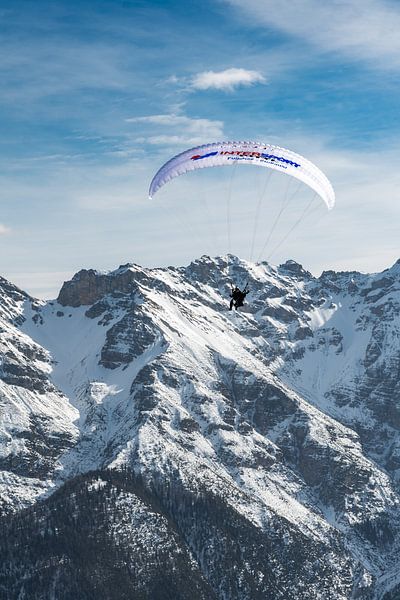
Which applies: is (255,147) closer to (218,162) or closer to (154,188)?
(218,162)

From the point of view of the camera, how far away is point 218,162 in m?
130

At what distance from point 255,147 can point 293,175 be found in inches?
266

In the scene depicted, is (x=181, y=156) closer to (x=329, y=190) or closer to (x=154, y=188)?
(x=154, y=188)

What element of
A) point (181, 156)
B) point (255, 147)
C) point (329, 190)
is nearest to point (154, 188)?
point (181, 156)

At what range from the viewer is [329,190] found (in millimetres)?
129250

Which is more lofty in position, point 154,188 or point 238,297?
point 154,188

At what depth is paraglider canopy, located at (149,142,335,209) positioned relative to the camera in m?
128

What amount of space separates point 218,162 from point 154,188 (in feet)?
29.5

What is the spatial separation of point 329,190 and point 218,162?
1420 centimetres

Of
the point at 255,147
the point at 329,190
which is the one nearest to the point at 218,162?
the point at 255,147

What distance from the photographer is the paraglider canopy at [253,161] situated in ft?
420

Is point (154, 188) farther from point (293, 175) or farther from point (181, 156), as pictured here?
point (293, 175)

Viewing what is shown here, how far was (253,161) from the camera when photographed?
428 feet

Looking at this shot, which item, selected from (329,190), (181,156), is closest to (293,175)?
(329,190)
